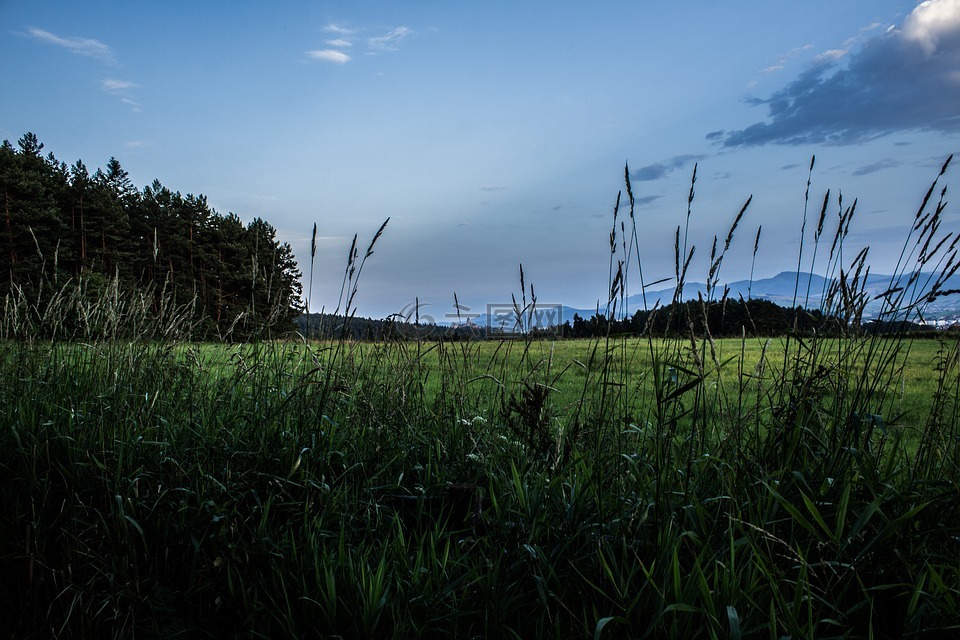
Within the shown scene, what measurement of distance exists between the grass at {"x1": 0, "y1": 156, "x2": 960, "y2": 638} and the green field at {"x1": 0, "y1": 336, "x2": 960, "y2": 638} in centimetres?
2

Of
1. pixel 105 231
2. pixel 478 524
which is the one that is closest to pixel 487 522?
pixel 478 524

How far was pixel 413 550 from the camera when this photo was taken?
253 centimetres

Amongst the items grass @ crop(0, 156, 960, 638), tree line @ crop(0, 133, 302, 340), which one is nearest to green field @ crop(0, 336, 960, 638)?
grass @ crop(0, 156, 960, 638)

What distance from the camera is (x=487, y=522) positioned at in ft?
7.88

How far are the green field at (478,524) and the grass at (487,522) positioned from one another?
0.02 m

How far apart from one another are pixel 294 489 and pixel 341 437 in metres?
0.44

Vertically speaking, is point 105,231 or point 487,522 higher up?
point 105,231

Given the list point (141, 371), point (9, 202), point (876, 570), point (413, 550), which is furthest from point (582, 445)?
point (9, 202)

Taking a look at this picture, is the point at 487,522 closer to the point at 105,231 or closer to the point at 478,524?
the point at 478,524

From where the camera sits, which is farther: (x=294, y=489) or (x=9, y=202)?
(x=9, y=202)

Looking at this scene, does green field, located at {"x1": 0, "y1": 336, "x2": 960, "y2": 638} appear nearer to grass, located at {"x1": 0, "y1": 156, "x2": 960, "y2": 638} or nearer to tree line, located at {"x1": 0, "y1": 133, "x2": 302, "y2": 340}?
grass, located at {"x1": 0, "y1": 156, "x2": 960, "y2": 638}

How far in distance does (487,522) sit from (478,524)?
0.08 m

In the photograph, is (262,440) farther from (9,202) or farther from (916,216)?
(9,202)

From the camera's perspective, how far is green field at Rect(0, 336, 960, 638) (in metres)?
1.89
